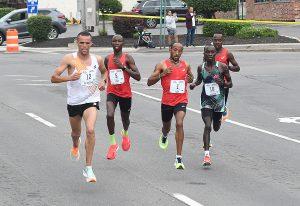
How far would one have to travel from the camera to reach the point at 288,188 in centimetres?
1061

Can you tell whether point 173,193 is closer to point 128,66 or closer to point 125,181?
point 125,181

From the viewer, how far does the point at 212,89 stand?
12.2 metres

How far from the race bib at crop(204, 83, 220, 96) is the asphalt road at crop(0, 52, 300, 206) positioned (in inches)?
41.0

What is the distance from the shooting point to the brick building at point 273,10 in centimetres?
5618

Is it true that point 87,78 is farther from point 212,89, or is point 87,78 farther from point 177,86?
point 212,89

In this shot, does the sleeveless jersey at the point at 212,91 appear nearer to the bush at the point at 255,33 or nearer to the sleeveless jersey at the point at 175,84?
the sleeveless jersey at the point at 175,84

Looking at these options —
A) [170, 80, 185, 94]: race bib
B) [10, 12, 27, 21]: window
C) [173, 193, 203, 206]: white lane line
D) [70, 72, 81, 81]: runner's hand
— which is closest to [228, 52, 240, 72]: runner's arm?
[170, 80, 185, 94]: race bib

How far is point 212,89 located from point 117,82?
1391 mm

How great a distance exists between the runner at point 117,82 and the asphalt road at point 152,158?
358 mm

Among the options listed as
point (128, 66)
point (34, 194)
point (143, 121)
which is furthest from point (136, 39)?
point (34, 194)

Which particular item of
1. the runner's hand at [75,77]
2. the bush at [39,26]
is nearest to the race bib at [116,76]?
the runner's hand at [75,77]

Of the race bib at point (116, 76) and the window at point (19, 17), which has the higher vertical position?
the race bib at point (116, 76)

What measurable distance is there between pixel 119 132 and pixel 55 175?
13.8ft

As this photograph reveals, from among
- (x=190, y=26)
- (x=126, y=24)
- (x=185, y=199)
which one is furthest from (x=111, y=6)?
(x=185, y=199)
